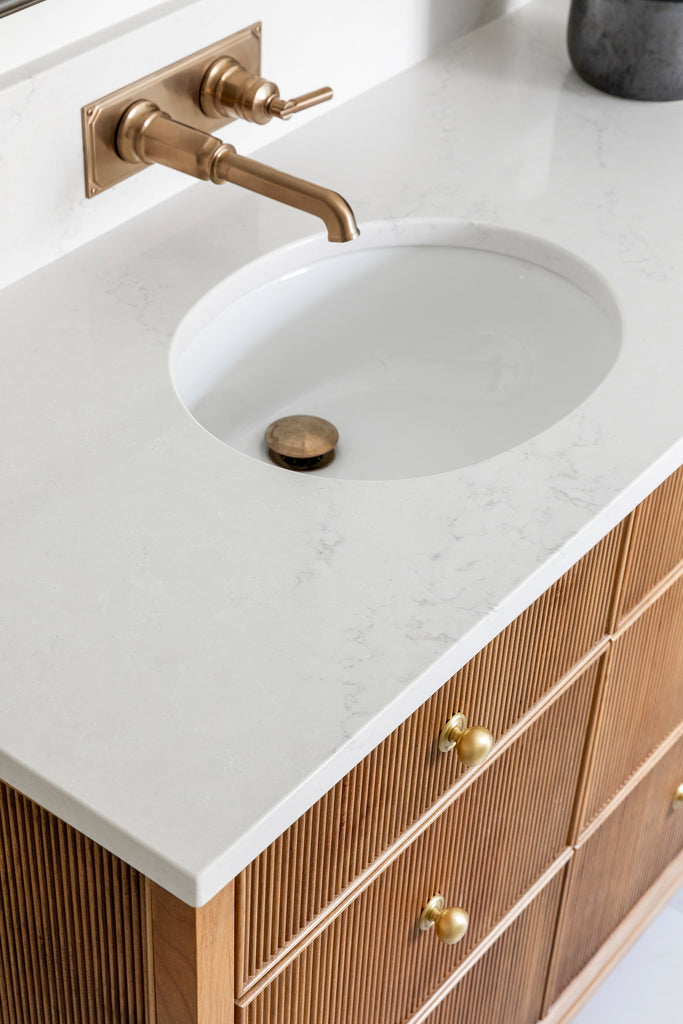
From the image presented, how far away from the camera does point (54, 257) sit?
3.79 feet

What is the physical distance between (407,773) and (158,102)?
65 cm

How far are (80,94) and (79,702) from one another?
57cm

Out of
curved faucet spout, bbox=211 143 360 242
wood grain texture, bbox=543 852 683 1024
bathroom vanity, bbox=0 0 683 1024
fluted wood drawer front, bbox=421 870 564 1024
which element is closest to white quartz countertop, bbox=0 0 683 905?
bathroom vanity, bbox=0 0 683 1024

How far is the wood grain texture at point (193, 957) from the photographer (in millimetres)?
750

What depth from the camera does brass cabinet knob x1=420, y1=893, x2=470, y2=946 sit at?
3.41 feet

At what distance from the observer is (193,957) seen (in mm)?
758

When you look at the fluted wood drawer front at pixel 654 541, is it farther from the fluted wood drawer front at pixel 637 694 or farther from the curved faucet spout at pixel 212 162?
the curved faucet spout at pixel 212 162

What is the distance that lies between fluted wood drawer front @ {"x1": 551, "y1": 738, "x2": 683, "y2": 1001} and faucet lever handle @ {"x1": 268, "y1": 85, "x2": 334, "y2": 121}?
770mm

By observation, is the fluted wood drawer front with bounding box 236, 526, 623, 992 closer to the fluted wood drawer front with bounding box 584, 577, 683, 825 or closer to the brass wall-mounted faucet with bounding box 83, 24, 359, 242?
the fluted wood drawer front with bounding box 584, 577, 683, 825

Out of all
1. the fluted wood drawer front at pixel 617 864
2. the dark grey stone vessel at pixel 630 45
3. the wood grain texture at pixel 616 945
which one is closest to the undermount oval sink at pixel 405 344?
the dark grey stone vessel at pixel 630 45

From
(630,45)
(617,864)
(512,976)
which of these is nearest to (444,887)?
(512,976)

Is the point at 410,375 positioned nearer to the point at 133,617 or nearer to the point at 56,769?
the point at 133,617

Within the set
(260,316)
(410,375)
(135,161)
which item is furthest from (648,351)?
(135,161)

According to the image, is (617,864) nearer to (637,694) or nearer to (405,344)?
(637,694)
